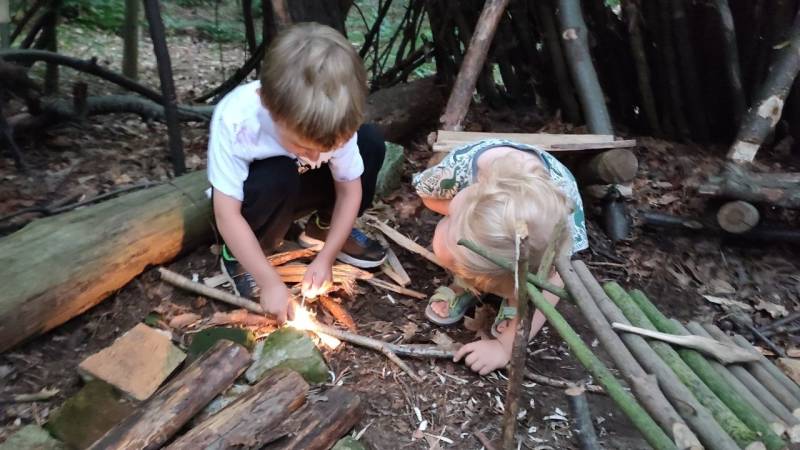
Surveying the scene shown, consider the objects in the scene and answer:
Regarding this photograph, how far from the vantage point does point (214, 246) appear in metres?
2.68

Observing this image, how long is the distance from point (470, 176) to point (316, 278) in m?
0.67

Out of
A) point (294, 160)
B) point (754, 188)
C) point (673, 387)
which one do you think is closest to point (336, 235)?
point (294, 160)

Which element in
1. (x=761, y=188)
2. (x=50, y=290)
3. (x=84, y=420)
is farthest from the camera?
(x=761, y=188)

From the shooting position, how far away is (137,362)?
1.98 metres

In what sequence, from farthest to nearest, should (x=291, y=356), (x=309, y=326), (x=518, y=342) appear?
(x=309, y=326)
(x=291, y=356)
(x=518, y=342)

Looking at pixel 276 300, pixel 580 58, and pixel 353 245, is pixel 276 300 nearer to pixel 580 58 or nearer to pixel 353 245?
pixel 353 245

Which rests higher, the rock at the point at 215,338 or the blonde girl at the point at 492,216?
the blonde girl at the point at 492,216

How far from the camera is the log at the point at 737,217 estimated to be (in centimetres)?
290

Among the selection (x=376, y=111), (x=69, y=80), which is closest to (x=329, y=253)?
(x=376, y=111)

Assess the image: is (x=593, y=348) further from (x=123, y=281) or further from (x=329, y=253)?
(x=123, y=281)

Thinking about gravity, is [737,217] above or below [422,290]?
above

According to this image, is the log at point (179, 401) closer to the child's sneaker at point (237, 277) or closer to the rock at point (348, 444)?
the rock at point (348, 444)

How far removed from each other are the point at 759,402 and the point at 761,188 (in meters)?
1.78

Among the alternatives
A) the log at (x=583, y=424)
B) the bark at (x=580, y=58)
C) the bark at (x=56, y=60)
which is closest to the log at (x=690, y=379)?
the log at (x=583, y=424)
